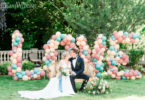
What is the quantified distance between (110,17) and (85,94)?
6767 mm

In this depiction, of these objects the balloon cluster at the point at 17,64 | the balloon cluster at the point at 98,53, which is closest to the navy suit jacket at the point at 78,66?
the balloon cluster at the point at 98,53

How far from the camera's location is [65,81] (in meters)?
8.97

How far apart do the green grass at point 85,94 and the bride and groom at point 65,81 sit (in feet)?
1.04

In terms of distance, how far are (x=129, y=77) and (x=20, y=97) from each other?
542cm

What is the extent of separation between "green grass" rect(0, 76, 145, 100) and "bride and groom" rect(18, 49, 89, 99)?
12.5 inches

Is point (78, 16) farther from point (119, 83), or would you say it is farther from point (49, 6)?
point (49, 6)

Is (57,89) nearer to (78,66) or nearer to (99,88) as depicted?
(78,66)

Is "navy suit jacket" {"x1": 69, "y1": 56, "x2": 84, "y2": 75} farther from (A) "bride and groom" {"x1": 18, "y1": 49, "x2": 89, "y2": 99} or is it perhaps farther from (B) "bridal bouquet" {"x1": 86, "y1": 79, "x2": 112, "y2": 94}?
(B) "bridal bouquet" {"x1": 86, "y1": 79, "x2": 112, "y2": 94}

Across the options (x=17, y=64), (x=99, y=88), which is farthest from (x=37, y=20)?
(x=99, y=88)

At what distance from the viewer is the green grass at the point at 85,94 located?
8422 mm

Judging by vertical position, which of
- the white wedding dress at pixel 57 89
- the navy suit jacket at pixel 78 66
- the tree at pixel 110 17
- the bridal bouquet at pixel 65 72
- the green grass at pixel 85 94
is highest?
the tree at pixel 110 17

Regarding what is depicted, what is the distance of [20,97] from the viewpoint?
27.7 feet

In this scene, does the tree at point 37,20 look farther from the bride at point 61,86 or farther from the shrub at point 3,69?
the bride at point 61,86

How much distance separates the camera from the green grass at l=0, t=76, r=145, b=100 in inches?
332
